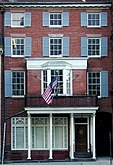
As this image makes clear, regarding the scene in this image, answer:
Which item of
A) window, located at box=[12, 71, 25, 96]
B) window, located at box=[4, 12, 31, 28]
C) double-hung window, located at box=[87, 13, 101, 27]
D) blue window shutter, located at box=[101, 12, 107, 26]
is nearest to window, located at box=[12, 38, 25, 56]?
window, located at box=[4, 12, 31, 28]

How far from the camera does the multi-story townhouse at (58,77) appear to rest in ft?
133

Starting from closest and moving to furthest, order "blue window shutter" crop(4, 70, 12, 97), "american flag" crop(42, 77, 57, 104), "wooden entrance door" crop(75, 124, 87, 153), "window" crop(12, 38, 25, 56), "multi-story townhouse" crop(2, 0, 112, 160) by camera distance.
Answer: "american flag" crop(42, 77, 57, 104)
"multi-story townhouse" crop(2, 0, 112, 160)
"wooden entrance door" crop(75, 124, 87, 153)
"blue window shutter" crop(4, 70, 12, 97)
"window" crop(12, 38, 25, 56)

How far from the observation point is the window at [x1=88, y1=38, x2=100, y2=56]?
42.8m

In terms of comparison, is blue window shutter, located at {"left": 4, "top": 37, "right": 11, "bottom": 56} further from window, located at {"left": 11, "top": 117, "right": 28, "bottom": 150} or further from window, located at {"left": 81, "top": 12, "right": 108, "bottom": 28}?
window, located at {"left": 81, "top": 12, "right": 108, "bottom": 28}

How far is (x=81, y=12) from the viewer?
141ft

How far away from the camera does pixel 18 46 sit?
42844 mm

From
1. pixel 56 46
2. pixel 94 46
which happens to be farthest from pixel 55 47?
pixel 94 46

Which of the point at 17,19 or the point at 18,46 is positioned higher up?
the point at 17,19

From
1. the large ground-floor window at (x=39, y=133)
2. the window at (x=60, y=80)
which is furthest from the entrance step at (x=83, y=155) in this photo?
the window at (x=60, y=80)

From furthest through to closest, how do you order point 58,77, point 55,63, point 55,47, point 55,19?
1. point 55,19
2. point 55,47
3. point 58,77
4. point 55,63

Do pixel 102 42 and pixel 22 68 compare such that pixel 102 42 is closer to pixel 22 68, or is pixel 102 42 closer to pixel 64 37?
pixel 64 37

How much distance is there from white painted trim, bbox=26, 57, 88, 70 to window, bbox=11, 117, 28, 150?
13.8 ft

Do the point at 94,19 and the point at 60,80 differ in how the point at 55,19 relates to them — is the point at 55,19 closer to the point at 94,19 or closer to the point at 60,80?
the point at 94,19

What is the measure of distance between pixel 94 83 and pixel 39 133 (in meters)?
5.84
